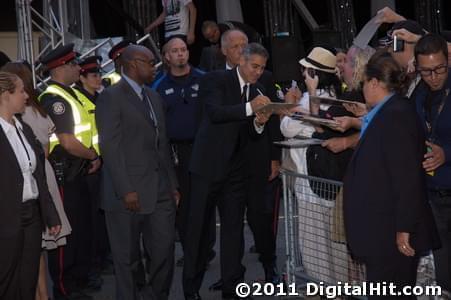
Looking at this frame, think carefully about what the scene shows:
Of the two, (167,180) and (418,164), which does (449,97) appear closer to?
(418,164)

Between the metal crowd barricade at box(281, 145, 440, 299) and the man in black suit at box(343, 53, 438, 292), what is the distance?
84cm

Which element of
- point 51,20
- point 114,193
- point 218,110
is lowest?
point 114,193

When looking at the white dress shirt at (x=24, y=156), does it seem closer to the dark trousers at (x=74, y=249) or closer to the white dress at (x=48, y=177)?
the white dress at (x=48, y=177)

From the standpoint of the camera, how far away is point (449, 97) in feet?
15.0

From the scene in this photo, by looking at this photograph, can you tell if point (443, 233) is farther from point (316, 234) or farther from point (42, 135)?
point (42, 135)

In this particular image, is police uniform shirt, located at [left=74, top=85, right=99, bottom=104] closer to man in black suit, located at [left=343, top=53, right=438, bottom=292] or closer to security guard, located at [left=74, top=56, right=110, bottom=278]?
security guard, located at [left=74, top=56, right=110, bottom=278]

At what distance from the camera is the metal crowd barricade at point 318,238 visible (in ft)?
15.9

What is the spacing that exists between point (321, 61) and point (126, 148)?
1571 mm

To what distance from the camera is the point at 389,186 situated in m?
3.87

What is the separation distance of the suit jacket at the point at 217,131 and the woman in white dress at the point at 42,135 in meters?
1.10

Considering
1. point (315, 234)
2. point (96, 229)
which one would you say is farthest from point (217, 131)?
point (96, 229)

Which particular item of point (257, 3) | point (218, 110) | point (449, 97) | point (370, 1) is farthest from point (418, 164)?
point (370, 1)

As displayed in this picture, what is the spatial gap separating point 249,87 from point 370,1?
40.8 ft

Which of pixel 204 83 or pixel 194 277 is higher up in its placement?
pixel 204 83
